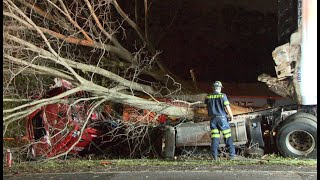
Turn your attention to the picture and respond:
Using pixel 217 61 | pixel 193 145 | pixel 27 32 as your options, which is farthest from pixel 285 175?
pixel 217 61

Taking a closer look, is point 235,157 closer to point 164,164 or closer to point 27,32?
point 164,164

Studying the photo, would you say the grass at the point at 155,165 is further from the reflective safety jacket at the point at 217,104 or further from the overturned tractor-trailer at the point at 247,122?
the reflective safety jacket at the point at 217,104

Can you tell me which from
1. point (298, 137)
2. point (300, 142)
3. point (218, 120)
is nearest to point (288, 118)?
point (298, 137)

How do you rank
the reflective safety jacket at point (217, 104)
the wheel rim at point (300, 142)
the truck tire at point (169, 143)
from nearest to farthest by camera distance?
the wheel rim at point (300, 142) < the reflective safety jacket at point (217, 104) < the truck tire at point (169, 143)

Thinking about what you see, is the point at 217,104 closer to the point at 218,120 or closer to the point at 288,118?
the point at 218,120

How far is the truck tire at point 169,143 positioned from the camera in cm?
889

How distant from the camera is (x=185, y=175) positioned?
21.5ft

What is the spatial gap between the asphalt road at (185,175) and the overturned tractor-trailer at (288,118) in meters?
1.77

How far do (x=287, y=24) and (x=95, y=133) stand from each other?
5.17m

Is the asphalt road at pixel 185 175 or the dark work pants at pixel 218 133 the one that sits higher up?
the dark work pants at pixel 218 133

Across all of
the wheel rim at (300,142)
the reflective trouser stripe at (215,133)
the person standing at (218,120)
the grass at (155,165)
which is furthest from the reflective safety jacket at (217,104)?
the wheel rim at (300,142)

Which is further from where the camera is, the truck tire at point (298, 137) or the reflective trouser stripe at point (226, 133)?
the reflective trouser stripe at point (226, 133)

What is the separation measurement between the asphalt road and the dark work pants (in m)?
1.48

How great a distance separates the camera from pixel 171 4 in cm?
1258
